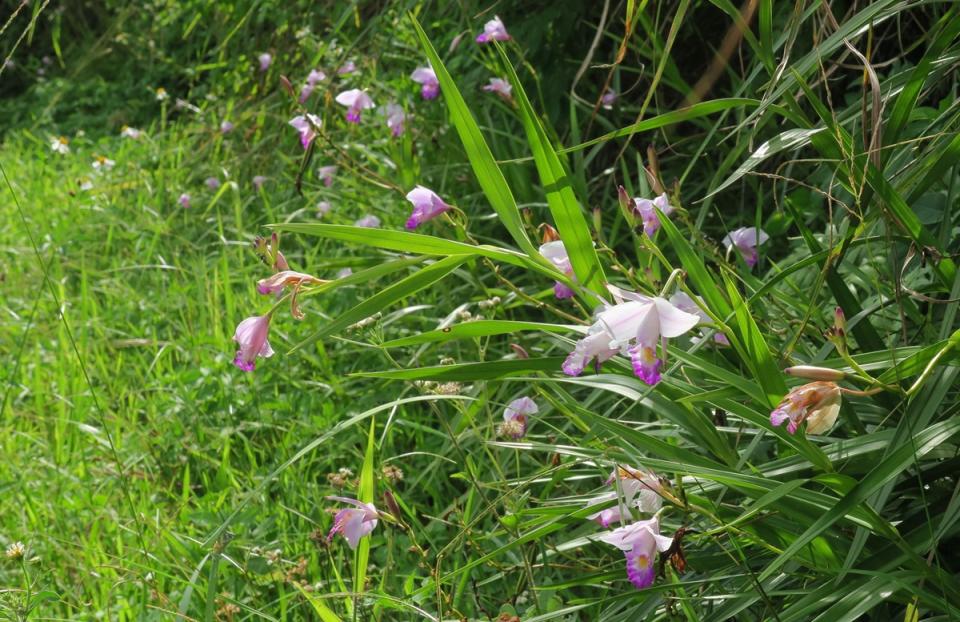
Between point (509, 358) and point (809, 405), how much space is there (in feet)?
3.05

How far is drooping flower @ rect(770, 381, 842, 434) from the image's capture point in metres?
0.95

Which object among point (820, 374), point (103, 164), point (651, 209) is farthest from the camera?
point (103, 164)

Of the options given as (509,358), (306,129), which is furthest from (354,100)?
(509,358)

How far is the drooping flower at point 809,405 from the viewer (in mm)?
948

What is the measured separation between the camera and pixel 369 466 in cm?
124

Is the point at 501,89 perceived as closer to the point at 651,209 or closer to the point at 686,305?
the point at 651,209

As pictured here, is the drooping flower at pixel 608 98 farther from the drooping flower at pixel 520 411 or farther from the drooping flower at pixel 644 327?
the drooping flower at pixel 644 327

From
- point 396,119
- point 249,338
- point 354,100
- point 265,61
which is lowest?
point 265,61

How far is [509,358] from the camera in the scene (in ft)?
6.06

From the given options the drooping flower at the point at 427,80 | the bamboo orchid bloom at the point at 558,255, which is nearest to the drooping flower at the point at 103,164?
the drooping flower at the point at 427,80

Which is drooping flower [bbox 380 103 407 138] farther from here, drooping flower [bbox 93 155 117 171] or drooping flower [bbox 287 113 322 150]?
drooping flower [bbox 93 155 117 171]

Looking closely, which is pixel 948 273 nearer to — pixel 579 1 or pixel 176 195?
pixel 579 1

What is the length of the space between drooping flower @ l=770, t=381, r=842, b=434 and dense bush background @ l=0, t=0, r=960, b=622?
0.04 meters

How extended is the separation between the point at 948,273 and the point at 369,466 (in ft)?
2.41
